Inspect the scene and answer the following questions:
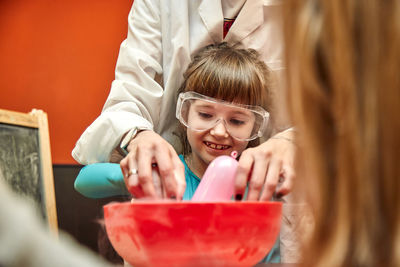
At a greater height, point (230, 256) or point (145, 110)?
point (145, 110)

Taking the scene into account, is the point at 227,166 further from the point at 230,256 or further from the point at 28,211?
the point at 28,211

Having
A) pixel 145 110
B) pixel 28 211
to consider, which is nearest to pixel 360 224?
pixel 28 211

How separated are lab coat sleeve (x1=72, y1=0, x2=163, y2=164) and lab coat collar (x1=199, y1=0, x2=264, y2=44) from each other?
0.54ft

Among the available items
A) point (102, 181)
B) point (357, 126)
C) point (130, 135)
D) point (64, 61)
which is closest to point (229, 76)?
point (130, 135)

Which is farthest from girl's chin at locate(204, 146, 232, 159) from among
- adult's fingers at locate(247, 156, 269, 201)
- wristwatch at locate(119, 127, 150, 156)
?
adult's fingers at locate(247, 156, 269, 201)

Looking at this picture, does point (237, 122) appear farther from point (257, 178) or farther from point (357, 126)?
point (357, 126)

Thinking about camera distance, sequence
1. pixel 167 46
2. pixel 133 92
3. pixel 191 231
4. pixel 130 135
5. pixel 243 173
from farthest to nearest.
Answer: pixel 167 46 → pixel 133 92 → pixel 130 135 → pixel 243 173 → pixel 191 231

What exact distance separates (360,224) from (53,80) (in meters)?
3.58

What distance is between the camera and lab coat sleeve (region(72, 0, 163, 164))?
53.6 inches

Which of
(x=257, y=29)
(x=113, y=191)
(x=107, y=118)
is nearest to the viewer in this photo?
(x=113, y=191)

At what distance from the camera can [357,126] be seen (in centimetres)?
35

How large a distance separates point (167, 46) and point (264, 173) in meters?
0.84

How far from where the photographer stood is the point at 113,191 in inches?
47.4

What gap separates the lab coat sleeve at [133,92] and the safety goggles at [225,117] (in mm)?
105
